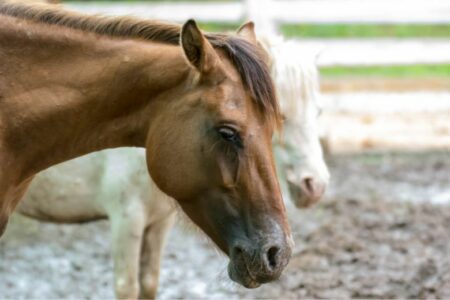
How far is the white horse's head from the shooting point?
17.2 feet

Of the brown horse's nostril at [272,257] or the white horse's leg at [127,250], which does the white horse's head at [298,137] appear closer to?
the white horse's leg at [127,250]

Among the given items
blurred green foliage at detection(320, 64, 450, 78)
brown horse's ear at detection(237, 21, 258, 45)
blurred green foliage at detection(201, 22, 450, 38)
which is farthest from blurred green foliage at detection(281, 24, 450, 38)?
brown horse's ear at detection(237, 21, 258, 45)

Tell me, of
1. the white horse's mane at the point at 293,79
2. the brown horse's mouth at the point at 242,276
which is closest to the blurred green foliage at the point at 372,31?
the white horse's mane at the point at 293,79

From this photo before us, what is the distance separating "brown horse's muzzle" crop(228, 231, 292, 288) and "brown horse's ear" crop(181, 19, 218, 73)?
632mm

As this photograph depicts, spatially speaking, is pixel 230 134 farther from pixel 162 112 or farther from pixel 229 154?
pixel 162 112

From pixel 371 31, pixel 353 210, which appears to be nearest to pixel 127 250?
pixel 353 210

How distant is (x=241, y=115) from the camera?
355 cm

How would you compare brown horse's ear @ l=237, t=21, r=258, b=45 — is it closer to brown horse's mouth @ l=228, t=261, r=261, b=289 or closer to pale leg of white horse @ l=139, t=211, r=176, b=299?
brown horse's mouth @ l=228, t=261, r=261, b=289

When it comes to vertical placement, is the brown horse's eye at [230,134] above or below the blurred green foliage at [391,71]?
above

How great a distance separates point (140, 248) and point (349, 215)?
2.86m

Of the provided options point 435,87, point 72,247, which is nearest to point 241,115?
point 72,247

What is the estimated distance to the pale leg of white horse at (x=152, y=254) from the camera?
5242 millimetres

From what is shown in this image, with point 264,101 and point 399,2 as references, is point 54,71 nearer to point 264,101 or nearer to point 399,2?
point 264,101

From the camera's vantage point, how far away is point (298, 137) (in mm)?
5285
